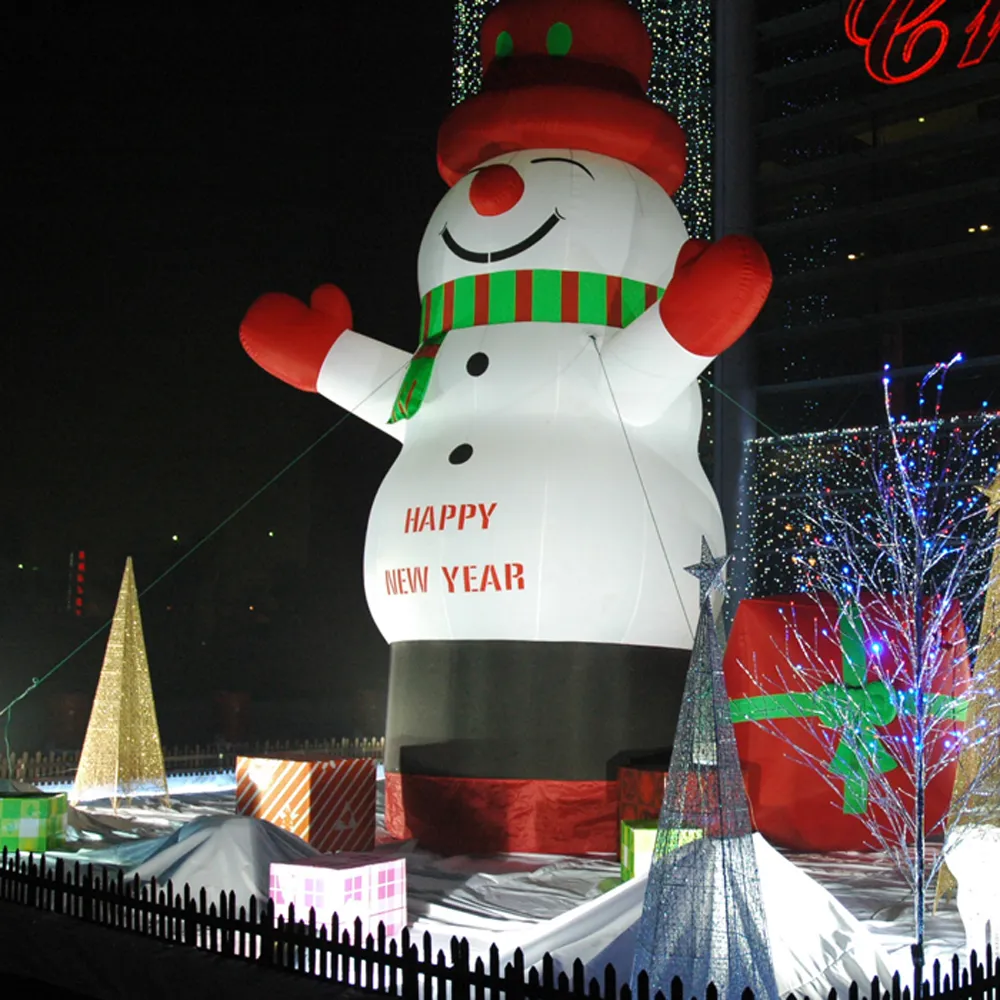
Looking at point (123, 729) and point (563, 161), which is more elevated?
point (563, 161)

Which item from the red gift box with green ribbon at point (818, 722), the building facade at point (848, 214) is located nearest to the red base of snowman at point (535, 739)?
the red gift box with green ribbon at point (818, 722)

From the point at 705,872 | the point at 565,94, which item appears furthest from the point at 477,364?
the point at 705,872

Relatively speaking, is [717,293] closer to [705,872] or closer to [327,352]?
[327,352]

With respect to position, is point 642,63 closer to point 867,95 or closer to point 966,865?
point 966,865

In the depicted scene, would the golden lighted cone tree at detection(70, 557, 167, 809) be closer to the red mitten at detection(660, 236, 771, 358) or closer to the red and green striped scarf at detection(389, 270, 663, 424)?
the red and green striped scarf at detection(389, 270, 663, 424)

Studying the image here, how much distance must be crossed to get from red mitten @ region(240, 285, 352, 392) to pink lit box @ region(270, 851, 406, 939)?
5.99 meters

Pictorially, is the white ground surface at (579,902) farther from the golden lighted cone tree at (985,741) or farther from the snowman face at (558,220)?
the snowman face at (558,220)

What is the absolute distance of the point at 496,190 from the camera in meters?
10.8

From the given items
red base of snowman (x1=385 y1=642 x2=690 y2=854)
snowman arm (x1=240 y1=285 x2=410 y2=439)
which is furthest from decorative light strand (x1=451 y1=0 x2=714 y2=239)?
red base of snowman (x1=385 y1=642 x2=690 y2=854)

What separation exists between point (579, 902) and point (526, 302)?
5.18 m

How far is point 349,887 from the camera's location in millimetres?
7324

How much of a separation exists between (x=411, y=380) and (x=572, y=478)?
1.93m

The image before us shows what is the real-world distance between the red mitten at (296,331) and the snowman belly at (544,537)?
1961mm

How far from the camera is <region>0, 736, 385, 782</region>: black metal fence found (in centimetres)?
1586
